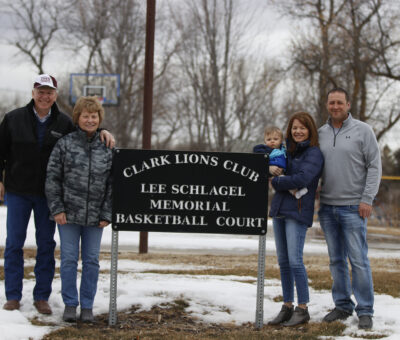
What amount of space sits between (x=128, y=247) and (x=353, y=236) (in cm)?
693

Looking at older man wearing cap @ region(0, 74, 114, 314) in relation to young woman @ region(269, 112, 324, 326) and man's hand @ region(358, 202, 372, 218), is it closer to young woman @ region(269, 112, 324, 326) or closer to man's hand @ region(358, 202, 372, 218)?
young woman @ region(269, 112, 324, 326)

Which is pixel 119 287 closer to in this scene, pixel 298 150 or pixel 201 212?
pixel 201 212

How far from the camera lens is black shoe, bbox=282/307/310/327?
4711 millimetres

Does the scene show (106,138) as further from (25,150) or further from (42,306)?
(42,306)

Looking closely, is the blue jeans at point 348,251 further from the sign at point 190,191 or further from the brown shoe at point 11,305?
the brown shoe at point 11,305

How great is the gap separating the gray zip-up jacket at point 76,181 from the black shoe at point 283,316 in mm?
1790

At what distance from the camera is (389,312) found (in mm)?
5059

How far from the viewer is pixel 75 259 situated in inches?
184

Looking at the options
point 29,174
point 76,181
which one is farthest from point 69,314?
point 29,174

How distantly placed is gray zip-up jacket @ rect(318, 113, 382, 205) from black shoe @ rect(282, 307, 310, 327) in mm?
1007

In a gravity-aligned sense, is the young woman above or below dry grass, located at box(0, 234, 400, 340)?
above

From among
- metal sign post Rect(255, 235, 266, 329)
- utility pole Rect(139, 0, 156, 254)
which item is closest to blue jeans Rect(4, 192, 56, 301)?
metal sign post Rect(255, 235, 266, 329)

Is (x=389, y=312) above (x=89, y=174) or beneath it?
beneath

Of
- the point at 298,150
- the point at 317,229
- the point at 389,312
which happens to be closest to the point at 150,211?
the point at 298,150
